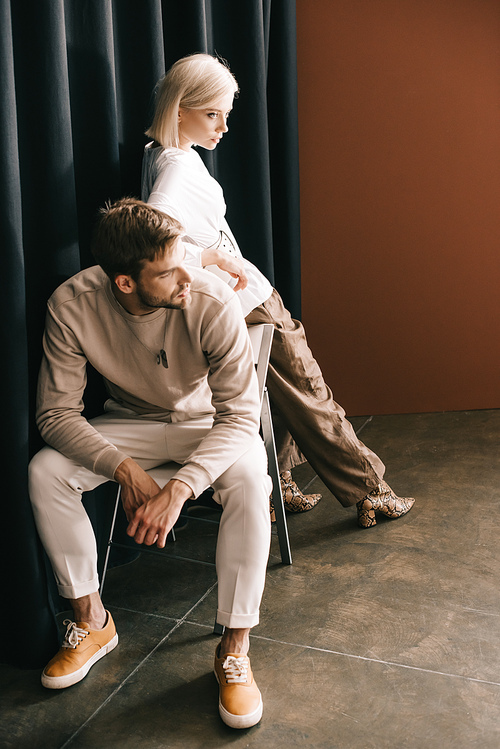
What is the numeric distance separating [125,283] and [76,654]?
858 millimetres

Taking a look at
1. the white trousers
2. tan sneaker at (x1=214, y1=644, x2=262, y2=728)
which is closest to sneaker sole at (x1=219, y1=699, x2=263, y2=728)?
tan sneaker at (x1=214, y1=644, x2=262, y2=728)

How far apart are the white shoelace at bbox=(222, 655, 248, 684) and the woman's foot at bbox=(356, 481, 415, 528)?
868mm

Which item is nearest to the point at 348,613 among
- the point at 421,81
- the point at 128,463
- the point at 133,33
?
the point at 128,463

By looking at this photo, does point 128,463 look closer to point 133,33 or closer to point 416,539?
point 416,539

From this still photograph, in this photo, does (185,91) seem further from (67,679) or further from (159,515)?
(67,679)

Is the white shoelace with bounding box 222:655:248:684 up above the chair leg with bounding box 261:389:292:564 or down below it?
below

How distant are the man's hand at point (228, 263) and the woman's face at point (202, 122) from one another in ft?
1.12

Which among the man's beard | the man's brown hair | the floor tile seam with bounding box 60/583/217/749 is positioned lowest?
the floor tile seam with bounding box 60/583/217/749

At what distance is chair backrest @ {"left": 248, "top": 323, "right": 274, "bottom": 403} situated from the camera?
1930mm

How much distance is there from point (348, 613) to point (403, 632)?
0.15 meters

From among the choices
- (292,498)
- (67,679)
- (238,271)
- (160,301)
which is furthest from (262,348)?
(67,679)

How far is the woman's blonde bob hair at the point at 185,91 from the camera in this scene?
1.88m

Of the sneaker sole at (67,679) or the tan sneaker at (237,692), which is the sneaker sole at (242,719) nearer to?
the tan sneaker at (237,692)

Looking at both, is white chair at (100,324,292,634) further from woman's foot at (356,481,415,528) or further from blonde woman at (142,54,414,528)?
woman's foot at (356,481,415,528)
